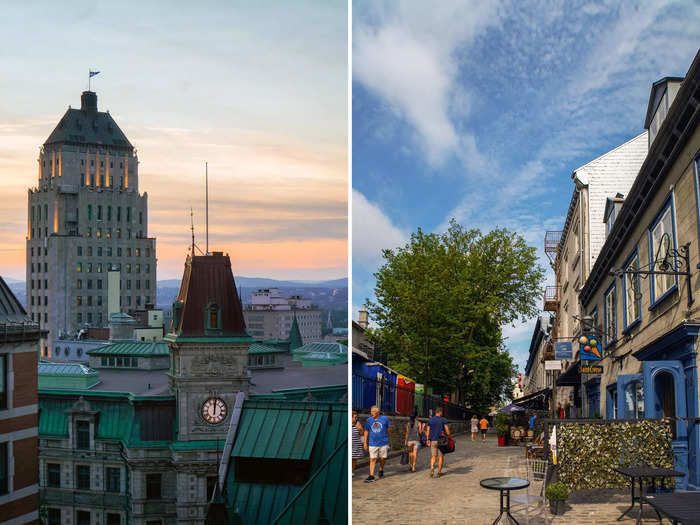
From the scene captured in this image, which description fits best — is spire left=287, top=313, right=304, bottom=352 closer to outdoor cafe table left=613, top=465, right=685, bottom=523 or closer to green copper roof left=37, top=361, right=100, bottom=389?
green copper roof left=37, top=361, right=100, bottom=389

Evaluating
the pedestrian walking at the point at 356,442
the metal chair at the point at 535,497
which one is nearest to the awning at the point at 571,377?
the pedestrian walking at the point at 356,442

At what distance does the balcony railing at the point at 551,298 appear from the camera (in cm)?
2464

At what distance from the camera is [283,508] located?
4.92 meters

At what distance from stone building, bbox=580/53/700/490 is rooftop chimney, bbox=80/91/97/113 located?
4.63 metres

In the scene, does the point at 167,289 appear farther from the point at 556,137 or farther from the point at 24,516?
the point at 556,137

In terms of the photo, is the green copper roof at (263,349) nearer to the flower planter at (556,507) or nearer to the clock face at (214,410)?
Result: the clock face at (214,410)

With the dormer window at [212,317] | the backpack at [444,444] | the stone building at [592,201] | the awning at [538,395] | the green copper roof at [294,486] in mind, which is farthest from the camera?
the awning at [538,395]

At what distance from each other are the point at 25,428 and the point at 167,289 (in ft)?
4.26

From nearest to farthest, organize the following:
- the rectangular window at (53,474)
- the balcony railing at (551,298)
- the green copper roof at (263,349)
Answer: the rectangular window at (53,474) < the green copper roof at (263,349) < the balcony railing at (551,298)

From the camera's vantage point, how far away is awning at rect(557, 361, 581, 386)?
15.8 metres

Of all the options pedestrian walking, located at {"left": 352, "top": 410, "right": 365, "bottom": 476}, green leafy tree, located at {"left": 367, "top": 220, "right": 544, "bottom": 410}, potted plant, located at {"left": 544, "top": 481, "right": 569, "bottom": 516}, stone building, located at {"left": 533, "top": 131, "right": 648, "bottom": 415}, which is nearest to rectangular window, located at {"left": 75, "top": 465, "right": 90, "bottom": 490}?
potted plant, located at {"left": 544, "top": 481, "right": 569, "bottom": 516}

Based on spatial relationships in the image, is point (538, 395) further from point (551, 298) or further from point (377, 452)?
point (377, 452)

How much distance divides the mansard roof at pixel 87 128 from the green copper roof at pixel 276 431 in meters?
2.07

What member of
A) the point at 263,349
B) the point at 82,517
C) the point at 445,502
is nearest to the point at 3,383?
the point at 82,517
